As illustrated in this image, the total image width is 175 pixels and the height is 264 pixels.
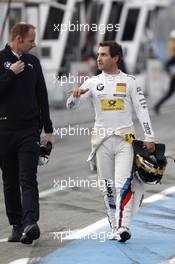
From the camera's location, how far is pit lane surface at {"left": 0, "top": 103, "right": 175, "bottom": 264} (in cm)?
770

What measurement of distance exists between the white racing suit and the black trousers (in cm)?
51

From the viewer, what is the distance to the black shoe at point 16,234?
7906mm

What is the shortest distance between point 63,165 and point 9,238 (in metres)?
5.76

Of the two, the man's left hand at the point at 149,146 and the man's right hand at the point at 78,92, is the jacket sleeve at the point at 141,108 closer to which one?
the man's left hand at the point at 149,146

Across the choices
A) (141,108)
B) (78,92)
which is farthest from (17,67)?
(141,108)

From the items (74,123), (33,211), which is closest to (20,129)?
(33,211)

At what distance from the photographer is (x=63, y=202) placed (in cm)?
1030

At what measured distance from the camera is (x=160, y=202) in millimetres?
10227

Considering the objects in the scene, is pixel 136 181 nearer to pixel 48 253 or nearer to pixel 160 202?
pixel 48 253

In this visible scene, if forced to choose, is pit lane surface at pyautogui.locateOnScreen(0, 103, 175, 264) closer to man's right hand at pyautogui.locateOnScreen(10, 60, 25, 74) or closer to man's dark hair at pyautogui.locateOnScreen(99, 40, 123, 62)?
man's right hand at pyautogui.locateOnScreen(10, 60, 25, 74)

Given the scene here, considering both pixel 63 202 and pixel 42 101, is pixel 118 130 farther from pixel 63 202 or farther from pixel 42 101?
pixel 63 202

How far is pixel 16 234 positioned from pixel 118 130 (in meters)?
1.31

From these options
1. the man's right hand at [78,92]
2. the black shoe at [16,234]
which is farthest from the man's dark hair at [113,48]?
the black shoe at [16,234]

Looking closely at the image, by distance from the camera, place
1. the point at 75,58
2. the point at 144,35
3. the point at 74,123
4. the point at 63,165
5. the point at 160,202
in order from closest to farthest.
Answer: the point at 160,202 → the point at 63,165 → the point at 74,123 → the point at 75,58 → the point at 144,35
